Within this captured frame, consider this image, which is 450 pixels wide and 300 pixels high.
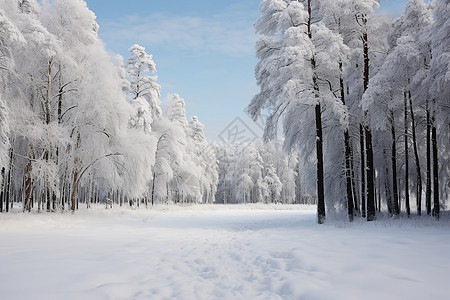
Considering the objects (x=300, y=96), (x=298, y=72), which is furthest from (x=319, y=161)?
(x=298, y=72)

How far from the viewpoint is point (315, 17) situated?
14.1 m

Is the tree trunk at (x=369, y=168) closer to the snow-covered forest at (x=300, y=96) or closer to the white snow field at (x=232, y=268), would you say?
the snow-covered forest at (x=300, y=96)

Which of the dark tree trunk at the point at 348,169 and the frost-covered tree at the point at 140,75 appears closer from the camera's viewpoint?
the dark tree trunk at the point at 348,169

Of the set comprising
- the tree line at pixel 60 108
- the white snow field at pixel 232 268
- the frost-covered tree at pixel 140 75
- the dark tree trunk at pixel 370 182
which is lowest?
the white snow field at pixel 232 268

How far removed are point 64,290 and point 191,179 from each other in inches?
1232

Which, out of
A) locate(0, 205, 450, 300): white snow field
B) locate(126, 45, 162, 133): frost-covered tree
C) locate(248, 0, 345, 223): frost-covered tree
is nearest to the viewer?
locate(0, 205, 450, 300): white snow field

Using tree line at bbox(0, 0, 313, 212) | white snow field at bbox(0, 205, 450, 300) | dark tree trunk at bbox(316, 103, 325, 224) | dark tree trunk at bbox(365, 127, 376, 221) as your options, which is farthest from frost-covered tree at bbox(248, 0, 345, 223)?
tree line at bbox(0, 0, 313, 212)

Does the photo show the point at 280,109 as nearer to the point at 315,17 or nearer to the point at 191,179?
the point at 315,17

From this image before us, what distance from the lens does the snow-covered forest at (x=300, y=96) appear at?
12055 millimetres

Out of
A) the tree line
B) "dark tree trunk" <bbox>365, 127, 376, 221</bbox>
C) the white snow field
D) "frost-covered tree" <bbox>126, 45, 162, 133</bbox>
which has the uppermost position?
"frost-covered tree" <bbox>126, 45, 162, 133</bbox>

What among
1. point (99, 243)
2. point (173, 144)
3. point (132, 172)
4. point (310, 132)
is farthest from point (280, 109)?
point (173, 144)

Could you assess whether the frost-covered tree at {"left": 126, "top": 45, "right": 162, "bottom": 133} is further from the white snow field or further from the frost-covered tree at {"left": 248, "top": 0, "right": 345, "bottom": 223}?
the white snow field

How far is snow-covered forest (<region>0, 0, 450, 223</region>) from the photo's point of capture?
1205 cm

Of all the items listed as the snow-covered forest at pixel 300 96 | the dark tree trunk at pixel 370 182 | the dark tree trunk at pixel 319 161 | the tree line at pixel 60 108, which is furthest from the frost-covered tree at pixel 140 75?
the dark tree trunk at pixel 370 182
